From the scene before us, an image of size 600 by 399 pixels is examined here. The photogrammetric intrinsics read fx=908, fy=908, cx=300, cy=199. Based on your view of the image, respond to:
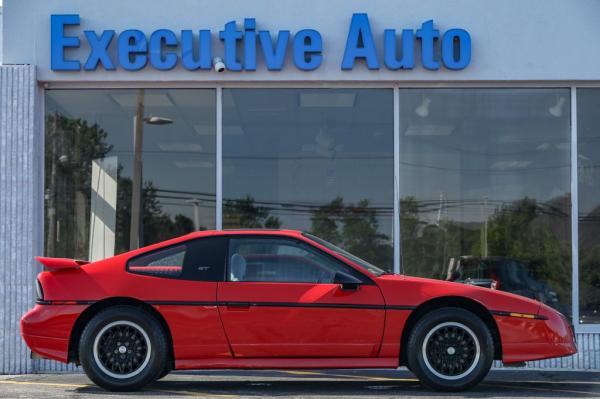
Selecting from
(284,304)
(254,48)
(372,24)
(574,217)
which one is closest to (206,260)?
(284,304)

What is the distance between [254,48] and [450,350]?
14.5 feet

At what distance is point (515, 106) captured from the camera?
35.3ft

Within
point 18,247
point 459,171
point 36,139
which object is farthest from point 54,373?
point 459,171

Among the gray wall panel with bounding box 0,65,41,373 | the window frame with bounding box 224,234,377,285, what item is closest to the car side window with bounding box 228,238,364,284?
the window frame with bounding box 224,234,377,285

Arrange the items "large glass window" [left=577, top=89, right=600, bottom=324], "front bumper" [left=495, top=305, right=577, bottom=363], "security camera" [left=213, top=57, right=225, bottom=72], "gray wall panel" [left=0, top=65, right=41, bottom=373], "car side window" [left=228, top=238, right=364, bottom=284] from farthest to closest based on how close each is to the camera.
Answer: "large glass window" [left=577, top=89, right=600, bottom=324], "security camera" [left=213, top=57, right=225, bottom=72], "gray wall panel" [left=0, top=65, right=41, bottom=373], "car side window" [left=228, top=238, right=364, bottom=284], "front bumper" [left=495, top=305, right=577, bottom=363]

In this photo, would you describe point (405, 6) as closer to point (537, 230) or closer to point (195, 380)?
point (537, 230)

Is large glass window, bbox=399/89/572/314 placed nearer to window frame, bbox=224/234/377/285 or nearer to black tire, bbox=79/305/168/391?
window frame, bbox=224/234/377/285

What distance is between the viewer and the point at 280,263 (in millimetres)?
7977

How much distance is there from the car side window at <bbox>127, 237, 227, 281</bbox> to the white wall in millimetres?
3000

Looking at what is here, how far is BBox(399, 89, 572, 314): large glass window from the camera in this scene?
1063cm

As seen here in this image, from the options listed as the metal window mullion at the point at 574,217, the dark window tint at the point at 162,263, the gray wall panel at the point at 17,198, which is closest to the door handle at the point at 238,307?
the dark window tint at the point at 162,263

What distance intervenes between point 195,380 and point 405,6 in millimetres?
4836

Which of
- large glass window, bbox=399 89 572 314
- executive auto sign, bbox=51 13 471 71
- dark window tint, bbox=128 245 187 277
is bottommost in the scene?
dark window tint, bbox=128 245 187 277

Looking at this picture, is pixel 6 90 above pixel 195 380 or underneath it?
above
